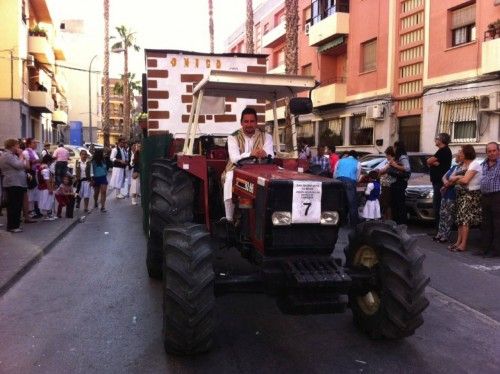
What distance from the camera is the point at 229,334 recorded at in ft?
16.7

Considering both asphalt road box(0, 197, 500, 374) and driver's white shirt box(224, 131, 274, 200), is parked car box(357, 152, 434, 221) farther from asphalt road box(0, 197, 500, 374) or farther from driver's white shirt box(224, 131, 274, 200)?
driver's white shirt box(224, 131, 274, 200)

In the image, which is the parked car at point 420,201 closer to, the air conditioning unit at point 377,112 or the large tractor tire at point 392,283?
the large tractor tire at point 392,283

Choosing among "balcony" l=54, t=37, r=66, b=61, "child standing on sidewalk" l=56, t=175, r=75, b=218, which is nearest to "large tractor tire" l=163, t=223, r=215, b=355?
"child standing on sidewalk" l=56, t=175, r=75, b=218

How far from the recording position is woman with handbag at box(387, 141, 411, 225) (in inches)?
443

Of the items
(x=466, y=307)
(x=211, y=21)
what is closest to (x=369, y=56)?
(x=211, y=21)

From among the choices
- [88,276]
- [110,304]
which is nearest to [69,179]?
[88,276]

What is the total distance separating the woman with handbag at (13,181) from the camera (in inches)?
408

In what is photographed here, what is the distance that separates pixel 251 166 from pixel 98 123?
70.0m

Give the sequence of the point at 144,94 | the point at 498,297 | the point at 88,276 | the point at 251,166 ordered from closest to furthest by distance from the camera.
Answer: the point at 251,166, the point at 498,297, the point at 88,276, the point at 144,94

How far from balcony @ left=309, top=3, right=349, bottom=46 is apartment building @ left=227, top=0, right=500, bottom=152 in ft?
0.15

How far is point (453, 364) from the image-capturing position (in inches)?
176

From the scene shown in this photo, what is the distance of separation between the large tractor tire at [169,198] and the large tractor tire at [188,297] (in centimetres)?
136

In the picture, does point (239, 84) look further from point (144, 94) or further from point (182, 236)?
point (144, 94)

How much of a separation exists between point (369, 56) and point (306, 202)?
2104 cm
